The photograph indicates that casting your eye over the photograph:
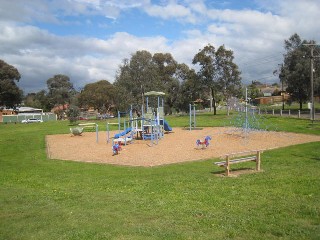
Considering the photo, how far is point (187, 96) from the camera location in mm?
61812

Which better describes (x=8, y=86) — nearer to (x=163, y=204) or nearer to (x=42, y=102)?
(x=42, y=102)

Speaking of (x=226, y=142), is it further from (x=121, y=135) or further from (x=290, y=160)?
(x=121, y=135)

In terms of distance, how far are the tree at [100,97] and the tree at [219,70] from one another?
875 inches

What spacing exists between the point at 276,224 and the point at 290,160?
311 inches

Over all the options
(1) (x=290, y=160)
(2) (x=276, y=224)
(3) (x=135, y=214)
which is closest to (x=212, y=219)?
(2) (x=276, y=224)

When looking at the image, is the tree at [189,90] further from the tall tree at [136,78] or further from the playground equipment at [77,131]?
the playground equipment at [77,131]

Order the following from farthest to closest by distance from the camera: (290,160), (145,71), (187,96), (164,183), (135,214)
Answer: (187,96) < (145,71) < (290,160) < (164,183) < (135,214)

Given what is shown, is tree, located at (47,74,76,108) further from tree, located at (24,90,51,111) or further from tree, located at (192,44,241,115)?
tree, located at (192,44,241,115)

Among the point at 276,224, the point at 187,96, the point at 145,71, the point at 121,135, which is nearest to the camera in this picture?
the point at 276,224

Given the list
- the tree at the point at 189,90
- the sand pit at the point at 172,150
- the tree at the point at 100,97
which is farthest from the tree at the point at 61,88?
the sand pit at the point at 172,150

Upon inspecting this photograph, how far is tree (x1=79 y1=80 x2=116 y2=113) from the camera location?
69.4 meters

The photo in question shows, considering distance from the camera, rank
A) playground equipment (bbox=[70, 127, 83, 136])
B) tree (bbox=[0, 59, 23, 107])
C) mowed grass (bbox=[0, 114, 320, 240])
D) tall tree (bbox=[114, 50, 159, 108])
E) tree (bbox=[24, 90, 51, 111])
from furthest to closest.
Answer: tree (bbox=[24, 90, 51, 111]), tree (bbox=[0, 59, 23, 107]), tall tree (bbox=[114, 50, 159, 108]), playground equipment (bbox=[70, 127, 83, 136]), mowed grass (bbox=[0, 114, 320, 240])

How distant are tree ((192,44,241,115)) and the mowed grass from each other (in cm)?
3998

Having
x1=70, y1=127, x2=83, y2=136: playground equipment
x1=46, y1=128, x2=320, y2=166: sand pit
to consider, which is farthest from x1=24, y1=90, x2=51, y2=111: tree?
x1=46, y1=128, x2=320, y2=166: sand pit
